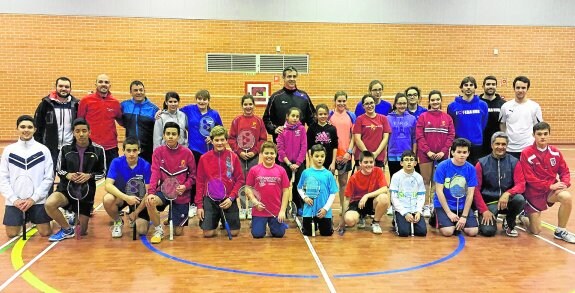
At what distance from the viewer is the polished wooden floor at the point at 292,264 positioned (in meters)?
4.76

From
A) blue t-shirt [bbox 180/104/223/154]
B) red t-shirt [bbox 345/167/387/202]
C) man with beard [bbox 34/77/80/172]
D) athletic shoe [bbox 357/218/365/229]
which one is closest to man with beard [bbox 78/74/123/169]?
man with beard [bbox 34/77/80/172]

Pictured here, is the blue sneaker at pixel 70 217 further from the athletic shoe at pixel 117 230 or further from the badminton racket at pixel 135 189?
the badminton racket at pixel 135 189

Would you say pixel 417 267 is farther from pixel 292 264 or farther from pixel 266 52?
pixel 266 52

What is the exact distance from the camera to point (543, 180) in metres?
6.62

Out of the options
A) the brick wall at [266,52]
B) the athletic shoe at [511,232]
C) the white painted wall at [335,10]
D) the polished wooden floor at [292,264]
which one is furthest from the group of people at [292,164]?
the white painted wall at [335,10]

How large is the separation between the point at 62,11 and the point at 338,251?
14153 millimetres

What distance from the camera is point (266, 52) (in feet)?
53.7

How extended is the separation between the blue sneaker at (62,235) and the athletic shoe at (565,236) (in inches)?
279

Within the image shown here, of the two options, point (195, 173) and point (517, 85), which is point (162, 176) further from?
point (517, 85)

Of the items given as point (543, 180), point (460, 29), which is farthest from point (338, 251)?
point (460, 29)

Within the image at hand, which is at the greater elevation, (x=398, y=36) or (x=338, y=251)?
(x=398, y=36)

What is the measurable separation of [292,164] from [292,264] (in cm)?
211

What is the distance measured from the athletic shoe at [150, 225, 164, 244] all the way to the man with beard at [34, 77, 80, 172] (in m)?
2.20

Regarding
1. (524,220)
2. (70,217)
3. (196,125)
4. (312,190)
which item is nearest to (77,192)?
(70,217)
